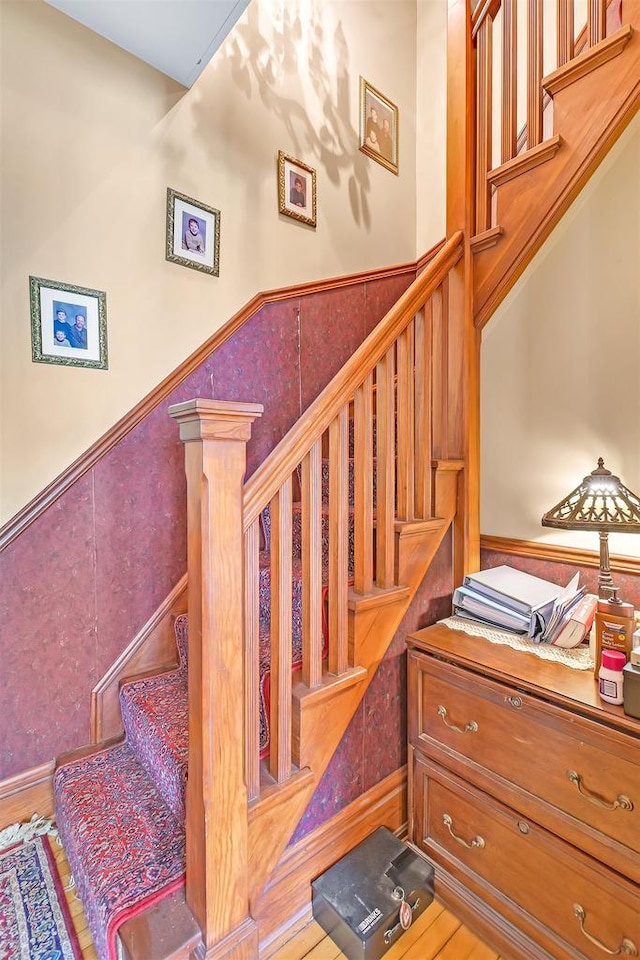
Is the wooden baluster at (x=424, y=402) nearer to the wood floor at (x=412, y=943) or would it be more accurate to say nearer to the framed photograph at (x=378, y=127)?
the wood floor at (x=412, y=943)

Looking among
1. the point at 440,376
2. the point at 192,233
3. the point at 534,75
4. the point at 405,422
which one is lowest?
the point at 405,422

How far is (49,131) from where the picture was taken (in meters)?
1.52

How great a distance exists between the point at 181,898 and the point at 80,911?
405mm

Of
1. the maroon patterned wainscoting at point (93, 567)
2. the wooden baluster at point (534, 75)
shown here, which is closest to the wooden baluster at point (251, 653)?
the maroon patterned wainscoting at point (93, 567)

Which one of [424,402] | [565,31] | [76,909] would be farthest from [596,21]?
[76,909]

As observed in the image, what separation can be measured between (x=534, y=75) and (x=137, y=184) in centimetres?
150

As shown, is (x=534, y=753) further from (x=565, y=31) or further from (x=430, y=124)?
(x=430, y=124)

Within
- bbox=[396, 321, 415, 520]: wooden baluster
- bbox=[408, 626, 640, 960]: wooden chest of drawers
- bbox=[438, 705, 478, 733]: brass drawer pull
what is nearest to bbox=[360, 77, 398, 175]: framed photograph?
bbox=[396, 321, 415, 520]: wooden baluster

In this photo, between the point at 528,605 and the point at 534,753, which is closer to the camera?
the point at 534,753

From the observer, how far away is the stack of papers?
1.36 m

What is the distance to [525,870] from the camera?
1.13m

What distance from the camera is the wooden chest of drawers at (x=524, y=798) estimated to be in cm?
98

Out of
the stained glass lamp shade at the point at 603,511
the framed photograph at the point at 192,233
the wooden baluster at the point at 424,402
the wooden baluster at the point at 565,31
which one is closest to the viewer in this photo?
the stained glass lamp shade at the point at 603,511

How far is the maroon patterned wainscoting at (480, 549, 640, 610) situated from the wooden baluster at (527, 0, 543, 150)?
1484mm
